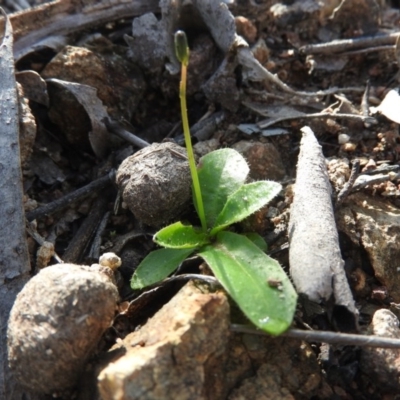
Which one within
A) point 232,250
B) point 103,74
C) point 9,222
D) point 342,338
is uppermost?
point 103,74

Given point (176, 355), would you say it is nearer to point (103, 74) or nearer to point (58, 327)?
point (58, 327)

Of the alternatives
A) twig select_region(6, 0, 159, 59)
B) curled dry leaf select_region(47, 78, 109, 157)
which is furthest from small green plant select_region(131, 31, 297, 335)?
twig select_region(6, 0, 159, 59)

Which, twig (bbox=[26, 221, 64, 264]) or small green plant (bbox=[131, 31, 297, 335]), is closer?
small green plant (bbox=[131, 31, 297, 335])

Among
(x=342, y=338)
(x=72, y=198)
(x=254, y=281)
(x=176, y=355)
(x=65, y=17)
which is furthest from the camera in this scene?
(x=65, y=17)

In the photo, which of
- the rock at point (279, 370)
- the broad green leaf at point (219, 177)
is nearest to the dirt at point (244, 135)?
the rock at point (279, 370)

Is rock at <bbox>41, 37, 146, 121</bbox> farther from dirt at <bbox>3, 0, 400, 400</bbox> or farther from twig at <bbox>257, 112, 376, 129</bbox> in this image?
twig at <bbox>257, 112, 376, 129</bbox>

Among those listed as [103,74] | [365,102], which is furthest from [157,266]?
[365,102]
